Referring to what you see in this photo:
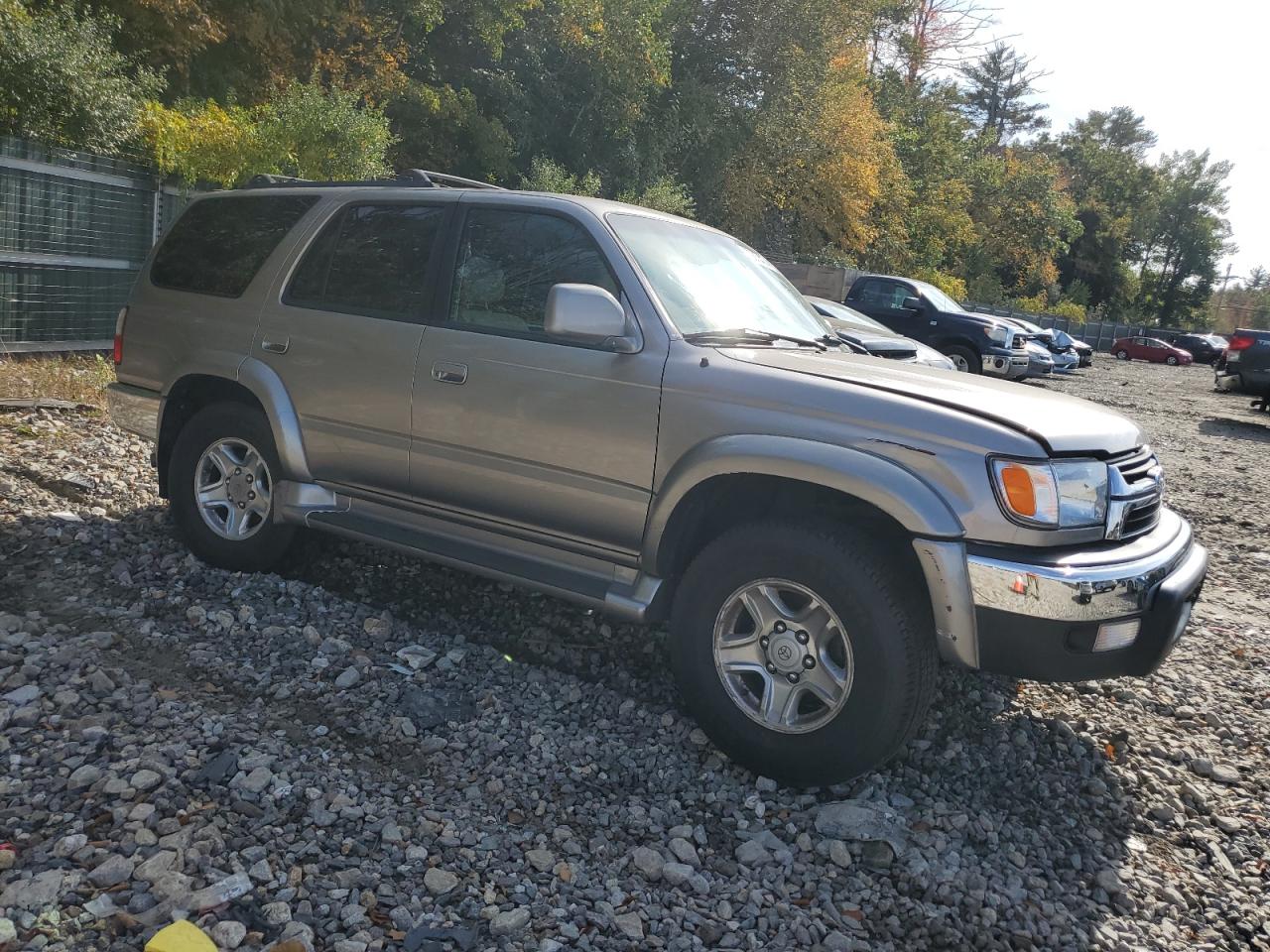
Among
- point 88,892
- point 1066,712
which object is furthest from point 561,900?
point 1066,712

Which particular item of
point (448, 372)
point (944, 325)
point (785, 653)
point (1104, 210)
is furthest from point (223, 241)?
point (1104, 210)

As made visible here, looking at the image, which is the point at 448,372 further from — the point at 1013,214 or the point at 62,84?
the point at 1013,214

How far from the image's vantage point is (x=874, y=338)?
34.6ft

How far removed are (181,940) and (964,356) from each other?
52.5 feet

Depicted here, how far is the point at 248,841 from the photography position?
9.32 ft

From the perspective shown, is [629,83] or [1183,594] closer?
[1183,594]

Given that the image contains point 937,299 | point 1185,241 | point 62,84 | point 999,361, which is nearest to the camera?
point 62,84

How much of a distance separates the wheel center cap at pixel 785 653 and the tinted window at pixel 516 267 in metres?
Answer: 1.46

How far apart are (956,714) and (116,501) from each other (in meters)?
4.73

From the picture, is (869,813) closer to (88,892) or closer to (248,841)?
(248,841)

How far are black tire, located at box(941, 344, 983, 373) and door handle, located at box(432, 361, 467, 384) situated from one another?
45.1 ft

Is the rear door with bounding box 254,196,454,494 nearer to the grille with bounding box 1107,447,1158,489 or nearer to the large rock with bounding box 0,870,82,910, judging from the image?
the large rock with bounding box 0,870,82,910

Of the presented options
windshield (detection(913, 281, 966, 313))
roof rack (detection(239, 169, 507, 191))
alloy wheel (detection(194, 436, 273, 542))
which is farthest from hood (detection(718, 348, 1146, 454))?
windshield (detection(913, 281, 966, 313))

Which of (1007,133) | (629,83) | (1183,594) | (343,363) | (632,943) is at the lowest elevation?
(632,943)
